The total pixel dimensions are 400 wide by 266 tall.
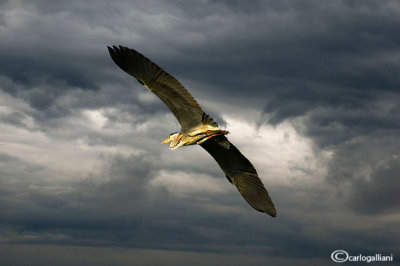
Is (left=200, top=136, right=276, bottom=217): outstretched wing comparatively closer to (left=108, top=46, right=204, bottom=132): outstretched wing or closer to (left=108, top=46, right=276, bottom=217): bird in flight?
(left=108, top=46, right=276, bottom=217): bird in flight

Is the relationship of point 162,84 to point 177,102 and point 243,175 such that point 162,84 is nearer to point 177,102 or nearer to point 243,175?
point 177,102

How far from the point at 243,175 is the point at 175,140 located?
4.06 m

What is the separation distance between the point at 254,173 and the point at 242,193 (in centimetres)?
122

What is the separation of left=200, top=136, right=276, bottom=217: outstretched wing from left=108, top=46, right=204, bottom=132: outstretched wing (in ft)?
7.04

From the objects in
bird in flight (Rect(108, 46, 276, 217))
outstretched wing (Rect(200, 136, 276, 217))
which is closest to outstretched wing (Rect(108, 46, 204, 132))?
bird in flight (Rect(108, 46, 276, 217))

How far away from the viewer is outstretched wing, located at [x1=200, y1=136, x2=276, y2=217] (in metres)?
22.2

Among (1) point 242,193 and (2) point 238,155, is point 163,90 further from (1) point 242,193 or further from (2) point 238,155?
(1) point 242,193

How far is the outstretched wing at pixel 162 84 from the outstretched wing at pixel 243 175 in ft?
7.04

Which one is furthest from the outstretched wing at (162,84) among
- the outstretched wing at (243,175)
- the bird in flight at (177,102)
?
the outstretched wing at (243,175)

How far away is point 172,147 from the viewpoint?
67.8 ft

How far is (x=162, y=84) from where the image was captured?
65.7 feet

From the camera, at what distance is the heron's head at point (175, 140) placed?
20.6 metres

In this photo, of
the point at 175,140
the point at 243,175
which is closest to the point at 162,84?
the point at 175,140

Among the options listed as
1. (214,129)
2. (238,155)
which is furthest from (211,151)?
(214,129)
